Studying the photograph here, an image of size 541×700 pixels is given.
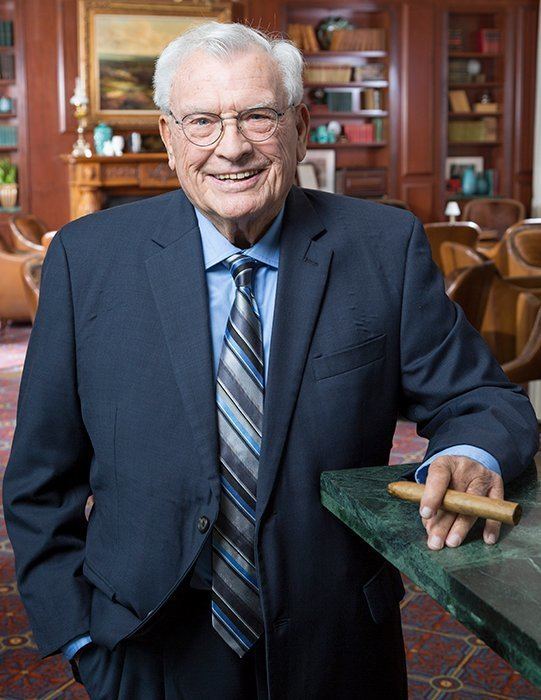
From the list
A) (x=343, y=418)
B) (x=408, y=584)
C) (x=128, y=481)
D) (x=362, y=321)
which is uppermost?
(x=362, y=321)

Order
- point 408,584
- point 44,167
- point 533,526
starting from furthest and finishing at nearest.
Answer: point 44,167, point 408,584, point 533,526

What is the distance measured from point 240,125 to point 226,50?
0.11m

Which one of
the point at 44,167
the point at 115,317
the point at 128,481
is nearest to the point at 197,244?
the point at 115,317

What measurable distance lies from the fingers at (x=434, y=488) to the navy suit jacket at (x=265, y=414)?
5.0 inches

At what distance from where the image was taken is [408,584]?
144 inches

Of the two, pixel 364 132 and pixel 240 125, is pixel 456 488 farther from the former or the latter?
pixel 364 132

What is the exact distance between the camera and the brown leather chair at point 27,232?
32.5ft

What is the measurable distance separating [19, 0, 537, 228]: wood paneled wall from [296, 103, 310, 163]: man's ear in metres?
10.2

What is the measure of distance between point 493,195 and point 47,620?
12296 mm

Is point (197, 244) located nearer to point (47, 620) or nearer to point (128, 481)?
point (128, 481)

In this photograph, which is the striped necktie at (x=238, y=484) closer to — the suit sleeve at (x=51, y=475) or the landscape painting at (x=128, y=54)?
the suit sleeve at (x=51, y=475)

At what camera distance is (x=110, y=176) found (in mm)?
11188

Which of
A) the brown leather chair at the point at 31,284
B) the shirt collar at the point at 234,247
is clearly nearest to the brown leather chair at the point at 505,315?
the brown leather chair at the point at 31,284

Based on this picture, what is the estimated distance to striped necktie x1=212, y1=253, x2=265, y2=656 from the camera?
1511 millimetres
